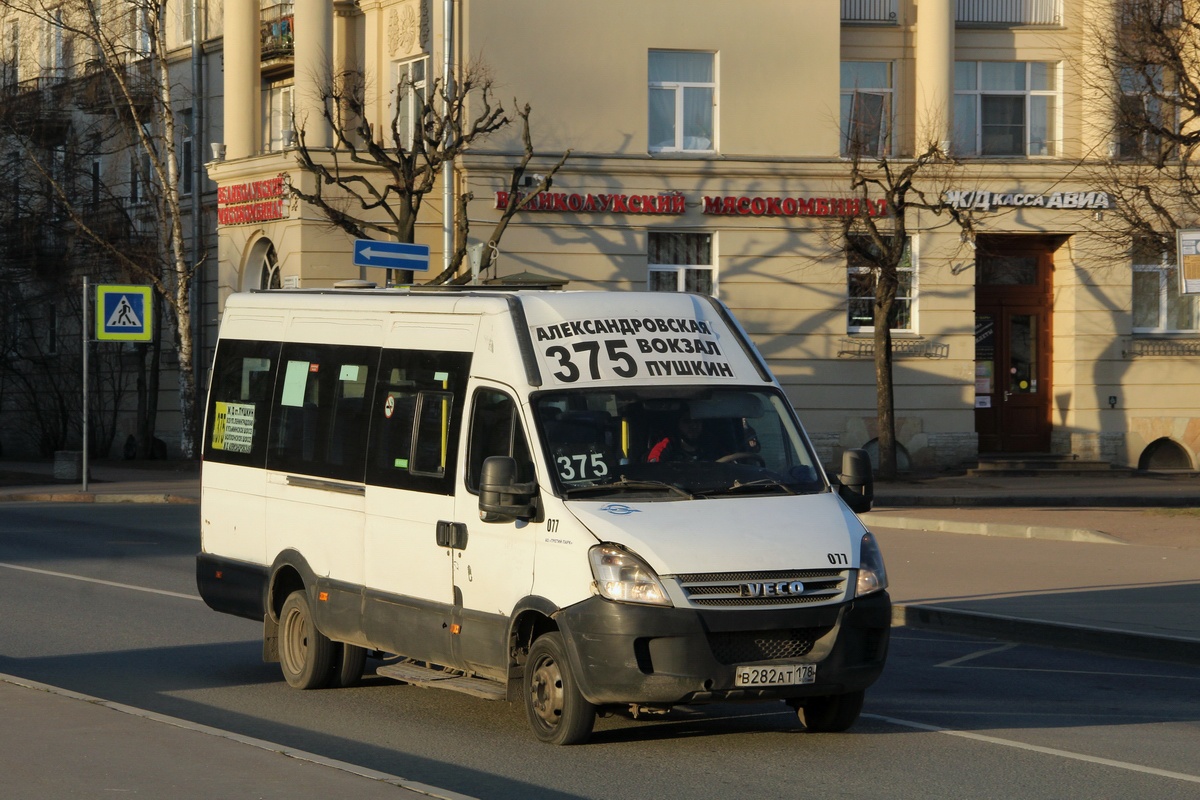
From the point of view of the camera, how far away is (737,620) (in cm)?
793

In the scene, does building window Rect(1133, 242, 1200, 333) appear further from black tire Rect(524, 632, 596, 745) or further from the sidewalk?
black tire Rect(524, 632, 596, 745)

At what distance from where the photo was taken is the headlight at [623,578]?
25.8 feet

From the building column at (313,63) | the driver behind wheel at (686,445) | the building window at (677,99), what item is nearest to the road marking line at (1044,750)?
the driver behind wheel at (686,445)

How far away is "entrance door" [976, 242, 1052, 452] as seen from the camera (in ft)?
110

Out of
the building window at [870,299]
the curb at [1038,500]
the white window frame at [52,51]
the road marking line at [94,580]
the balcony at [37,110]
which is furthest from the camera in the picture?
the white window frame at [52,51]

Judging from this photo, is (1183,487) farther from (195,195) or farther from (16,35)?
(16,35)

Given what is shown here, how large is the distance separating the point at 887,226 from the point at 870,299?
1471mm

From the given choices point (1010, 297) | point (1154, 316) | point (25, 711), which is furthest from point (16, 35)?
point (25, 711)

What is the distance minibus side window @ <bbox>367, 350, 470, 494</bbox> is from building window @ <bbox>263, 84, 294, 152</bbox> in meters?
27.8

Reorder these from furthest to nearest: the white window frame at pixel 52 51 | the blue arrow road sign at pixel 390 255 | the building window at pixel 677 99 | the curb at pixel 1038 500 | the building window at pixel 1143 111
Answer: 1. the white window frame at pixel 52 51
2. the building window at pixel 677 99
3. the curb at pixel 1038 500
4. the blue arrow road sign at pixel 390 255
5. the building window at pixel 1143 111

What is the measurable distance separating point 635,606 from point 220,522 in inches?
174

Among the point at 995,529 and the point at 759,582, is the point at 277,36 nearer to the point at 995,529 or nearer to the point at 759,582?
the point at 995,529

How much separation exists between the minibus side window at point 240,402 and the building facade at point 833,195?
1938cm

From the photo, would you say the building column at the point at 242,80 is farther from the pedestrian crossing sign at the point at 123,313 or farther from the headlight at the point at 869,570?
the headlight at the point at 869,570
